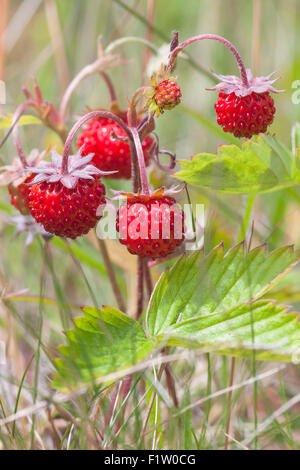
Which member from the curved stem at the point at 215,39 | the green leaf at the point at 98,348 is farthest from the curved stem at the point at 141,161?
the green leaf at the point at 98,348

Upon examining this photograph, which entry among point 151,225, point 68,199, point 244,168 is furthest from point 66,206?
point 244,168

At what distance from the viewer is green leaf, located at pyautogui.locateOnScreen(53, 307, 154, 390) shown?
98cm

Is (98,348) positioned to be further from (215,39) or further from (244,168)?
(215,39)

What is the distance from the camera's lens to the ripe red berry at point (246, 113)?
3.74 ft

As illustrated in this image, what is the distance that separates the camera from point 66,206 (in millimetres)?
1090

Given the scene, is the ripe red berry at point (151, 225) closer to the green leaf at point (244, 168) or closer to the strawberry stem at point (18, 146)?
the green leaf at point (244, 168)

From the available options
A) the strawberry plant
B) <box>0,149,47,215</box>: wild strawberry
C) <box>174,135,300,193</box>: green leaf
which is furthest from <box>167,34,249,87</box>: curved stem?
<box>0,149,47,215</box>: wild strawberry

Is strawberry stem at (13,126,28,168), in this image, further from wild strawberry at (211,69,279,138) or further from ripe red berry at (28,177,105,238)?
wild strawberry at (211,69,279,138)

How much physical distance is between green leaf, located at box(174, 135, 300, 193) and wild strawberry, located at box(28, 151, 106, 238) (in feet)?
0.57

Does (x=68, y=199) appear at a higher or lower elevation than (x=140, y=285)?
higher

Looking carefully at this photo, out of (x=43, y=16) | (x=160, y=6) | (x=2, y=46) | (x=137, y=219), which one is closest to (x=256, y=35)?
(x=2, y=46)

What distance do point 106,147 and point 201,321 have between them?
20.6 inches
